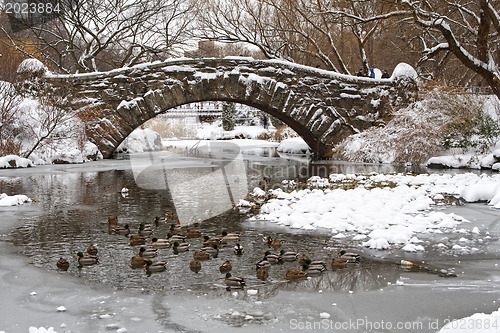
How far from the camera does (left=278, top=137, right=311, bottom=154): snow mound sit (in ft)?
85.6

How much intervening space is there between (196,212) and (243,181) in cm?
491

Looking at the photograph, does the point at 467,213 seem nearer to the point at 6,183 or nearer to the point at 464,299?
the point at 464,299

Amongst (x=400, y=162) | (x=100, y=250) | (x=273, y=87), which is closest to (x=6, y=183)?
(x=100, y=250)

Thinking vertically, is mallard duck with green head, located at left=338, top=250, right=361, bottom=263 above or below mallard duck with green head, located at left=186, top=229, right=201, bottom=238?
below

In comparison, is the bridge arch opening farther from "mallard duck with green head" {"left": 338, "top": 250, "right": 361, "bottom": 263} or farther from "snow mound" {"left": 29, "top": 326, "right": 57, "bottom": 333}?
"snow mound" {"left": 29, "top": 326, "right": 57, "bottom": 333}

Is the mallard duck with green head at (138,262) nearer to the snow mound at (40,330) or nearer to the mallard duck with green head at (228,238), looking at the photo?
the mallard duck with green head at (228,238)

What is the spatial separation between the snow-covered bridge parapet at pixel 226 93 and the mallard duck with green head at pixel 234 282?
15345mm

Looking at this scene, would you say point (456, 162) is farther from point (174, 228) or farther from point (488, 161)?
point (174, 228)

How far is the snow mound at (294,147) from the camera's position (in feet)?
85.6

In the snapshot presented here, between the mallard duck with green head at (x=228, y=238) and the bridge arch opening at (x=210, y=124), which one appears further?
the bridge arch opening at (x=210, y=124)

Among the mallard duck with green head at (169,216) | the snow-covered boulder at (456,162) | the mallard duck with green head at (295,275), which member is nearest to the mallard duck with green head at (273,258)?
the mallard duck with green head at (295,275)

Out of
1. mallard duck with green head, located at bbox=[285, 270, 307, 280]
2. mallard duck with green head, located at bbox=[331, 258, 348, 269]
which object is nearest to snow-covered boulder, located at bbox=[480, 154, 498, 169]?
mallard duck with green head, located at bbox=[331, 258, 348, 269]

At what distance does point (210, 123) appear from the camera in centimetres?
4719

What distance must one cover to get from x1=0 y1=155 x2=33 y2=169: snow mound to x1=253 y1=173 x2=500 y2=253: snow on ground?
419 inches
